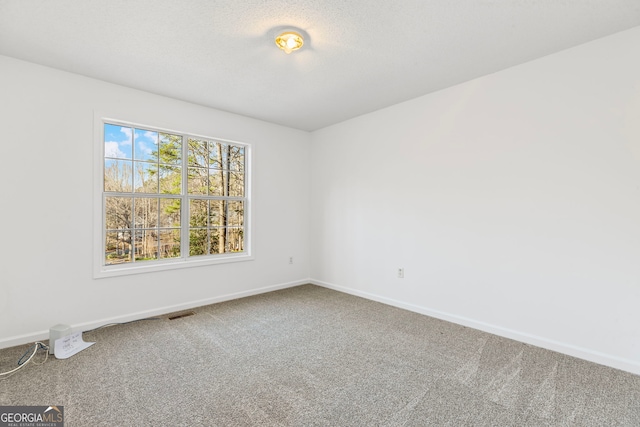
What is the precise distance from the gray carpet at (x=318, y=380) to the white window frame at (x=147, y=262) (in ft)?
2.08

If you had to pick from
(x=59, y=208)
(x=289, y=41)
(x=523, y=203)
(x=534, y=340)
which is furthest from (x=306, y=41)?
(x=534, y=340)

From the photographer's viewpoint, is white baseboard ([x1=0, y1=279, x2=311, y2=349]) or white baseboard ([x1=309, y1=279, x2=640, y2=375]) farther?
white baseboard ([x1=0, y1=279, x2=311, y2=349])

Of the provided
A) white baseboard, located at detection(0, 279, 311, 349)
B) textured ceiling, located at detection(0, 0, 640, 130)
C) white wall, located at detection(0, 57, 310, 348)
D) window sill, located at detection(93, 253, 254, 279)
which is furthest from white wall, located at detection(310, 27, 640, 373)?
white wall, located at detection(0, 57, 310, 348)

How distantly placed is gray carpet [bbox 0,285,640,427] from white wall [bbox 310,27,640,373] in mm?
366

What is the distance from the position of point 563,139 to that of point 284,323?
3175 millimetres

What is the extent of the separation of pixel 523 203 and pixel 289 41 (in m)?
2.55

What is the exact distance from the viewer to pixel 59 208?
287 cm

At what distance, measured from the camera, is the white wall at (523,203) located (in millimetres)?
2316

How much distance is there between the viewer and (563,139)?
8.38 ft

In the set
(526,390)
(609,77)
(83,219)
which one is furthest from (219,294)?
(609,77)

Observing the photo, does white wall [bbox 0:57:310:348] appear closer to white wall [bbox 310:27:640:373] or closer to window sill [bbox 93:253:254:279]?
window sill [bbox 93:253:254:279]

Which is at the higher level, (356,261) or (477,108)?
(477,108)

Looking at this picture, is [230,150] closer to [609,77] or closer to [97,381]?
[97,381]

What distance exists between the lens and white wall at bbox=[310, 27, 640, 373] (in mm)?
2316
